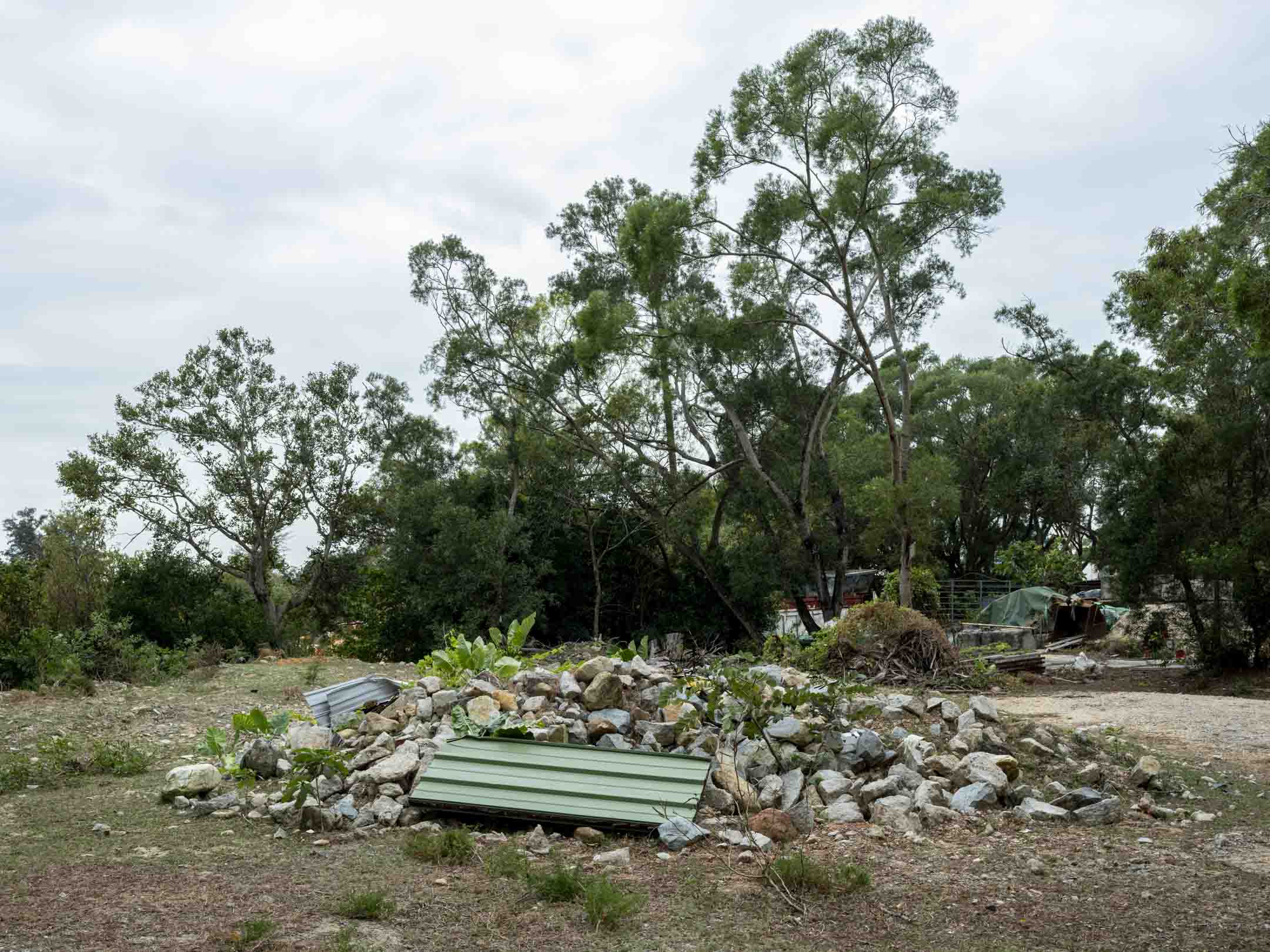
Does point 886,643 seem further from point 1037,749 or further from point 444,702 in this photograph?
point 444,702

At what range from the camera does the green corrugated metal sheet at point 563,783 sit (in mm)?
5617

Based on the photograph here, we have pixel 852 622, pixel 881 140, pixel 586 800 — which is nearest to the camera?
pixel 586 800

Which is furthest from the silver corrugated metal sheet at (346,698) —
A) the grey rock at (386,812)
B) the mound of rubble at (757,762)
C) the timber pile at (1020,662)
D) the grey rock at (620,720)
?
the timber pile at (1020,662)

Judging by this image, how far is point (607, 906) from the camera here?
13.5ft

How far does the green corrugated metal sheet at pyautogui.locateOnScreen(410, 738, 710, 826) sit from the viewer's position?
221 inches

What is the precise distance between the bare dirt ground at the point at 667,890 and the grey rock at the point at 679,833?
0.20 feet

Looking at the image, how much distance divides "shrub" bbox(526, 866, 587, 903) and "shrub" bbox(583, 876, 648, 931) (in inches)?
3.8

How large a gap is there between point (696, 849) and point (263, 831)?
2.30 m

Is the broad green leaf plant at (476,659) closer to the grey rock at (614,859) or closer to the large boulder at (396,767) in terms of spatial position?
the large boulder at (396,767)

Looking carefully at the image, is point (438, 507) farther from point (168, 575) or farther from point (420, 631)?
point (168, 575)

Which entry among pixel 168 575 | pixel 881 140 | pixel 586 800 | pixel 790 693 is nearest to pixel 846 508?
pixel 881 140

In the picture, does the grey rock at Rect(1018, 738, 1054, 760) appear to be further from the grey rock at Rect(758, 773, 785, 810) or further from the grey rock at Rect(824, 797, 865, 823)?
the grey rock at Rect(758, 773, 785, 810)

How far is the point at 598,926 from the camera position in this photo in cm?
404

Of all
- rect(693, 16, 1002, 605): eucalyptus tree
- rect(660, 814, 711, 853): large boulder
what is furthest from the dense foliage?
rect(660, 814, 711, 853): large boulder
